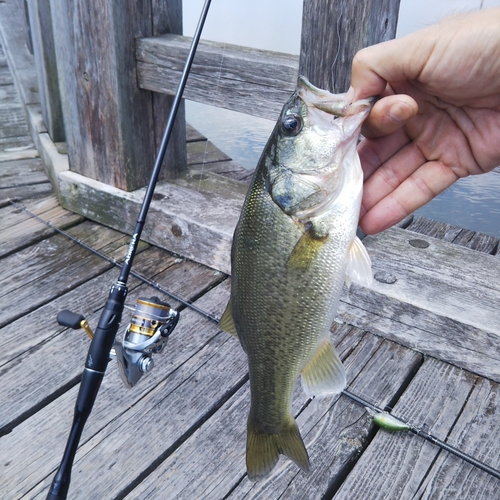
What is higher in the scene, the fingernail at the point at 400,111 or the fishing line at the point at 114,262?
the fingernail at the point at 400,111

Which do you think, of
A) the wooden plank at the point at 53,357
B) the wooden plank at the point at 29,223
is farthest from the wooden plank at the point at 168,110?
the wooden plank at the point at 53,357

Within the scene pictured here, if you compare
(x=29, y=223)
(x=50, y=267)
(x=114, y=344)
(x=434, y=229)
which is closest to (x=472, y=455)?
(x=114, y=344)

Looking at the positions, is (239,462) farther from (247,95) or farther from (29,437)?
(247,95)

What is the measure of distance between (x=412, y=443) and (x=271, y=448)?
773mm

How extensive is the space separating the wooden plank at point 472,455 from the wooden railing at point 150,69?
4.75 feet

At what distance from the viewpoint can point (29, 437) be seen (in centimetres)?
210

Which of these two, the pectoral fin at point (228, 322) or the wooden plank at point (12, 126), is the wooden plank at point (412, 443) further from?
the wooden plank at point (12, 126)

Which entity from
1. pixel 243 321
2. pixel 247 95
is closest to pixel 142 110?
pixel 247 95

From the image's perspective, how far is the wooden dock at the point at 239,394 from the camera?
1943 mm

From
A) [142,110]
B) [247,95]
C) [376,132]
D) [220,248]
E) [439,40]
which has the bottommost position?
[220,248]

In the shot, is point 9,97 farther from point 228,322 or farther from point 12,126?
point 228,322

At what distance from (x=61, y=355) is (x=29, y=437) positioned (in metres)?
0.47

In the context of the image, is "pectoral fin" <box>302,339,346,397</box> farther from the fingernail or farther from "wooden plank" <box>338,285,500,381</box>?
"wooden plank" <box>338,285,500,381</box>

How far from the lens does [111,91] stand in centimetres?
321
